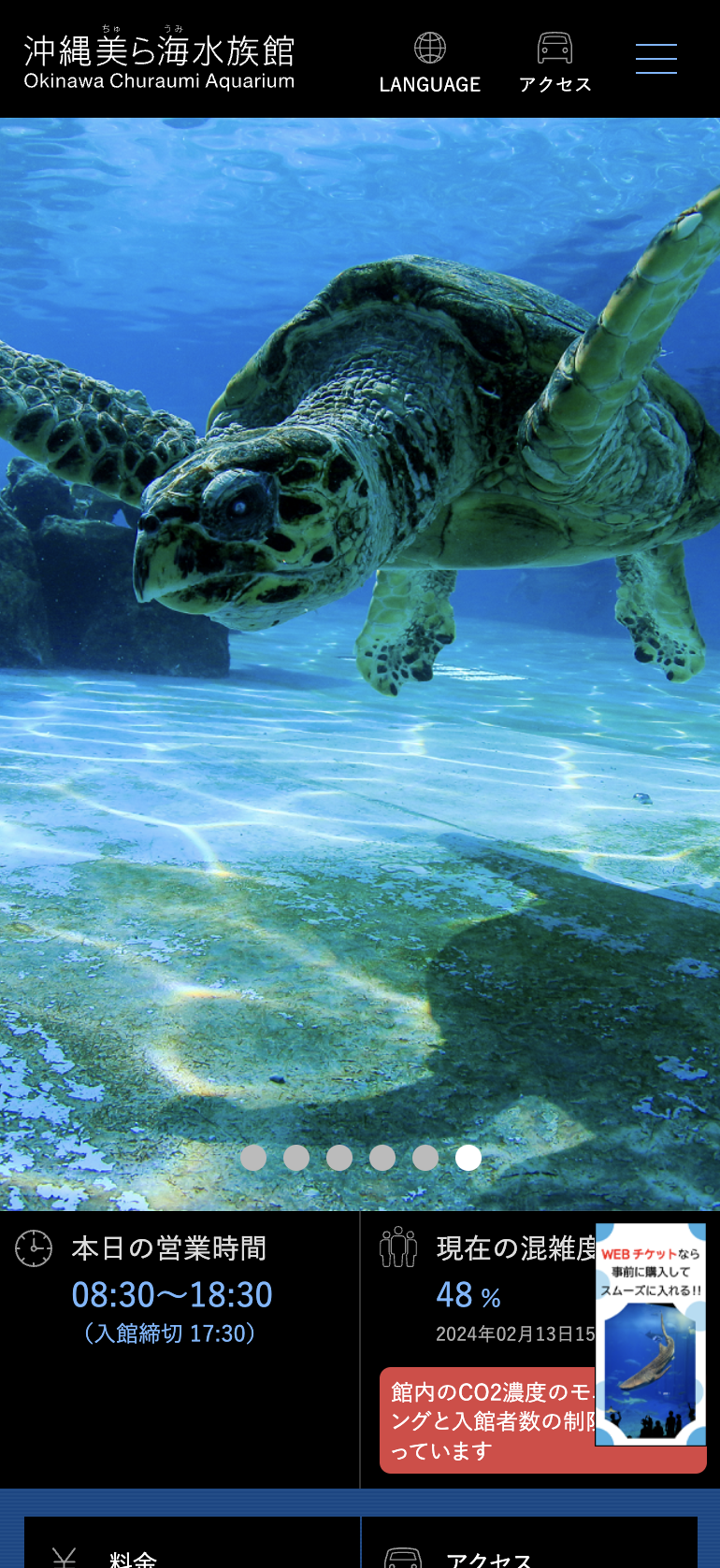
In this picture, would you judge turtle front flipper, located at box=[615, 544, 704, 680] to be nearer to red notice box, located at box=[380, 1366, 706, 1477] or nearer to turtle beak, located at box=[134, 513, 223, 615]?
turtle beak, located at box=[134, 513, 223, 615]

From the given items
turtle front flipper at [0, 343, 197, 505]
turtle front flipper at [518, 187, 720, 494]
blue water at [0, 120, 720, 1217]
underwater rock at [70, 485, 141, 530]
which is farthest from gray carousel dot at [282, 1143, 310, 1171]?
underwater rock at [70, 485, 141, 530]

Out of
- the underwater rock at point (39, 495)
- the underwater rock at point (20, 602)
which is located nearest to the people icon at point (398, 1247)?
the underwater rock at point (20, 602)

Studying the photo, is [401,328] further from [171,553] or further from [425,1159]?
[425,1159]

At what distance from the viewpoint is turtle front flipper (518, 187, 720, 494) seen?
68.3 inches

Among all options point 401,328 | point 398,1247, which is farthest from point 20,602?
point 398,1247

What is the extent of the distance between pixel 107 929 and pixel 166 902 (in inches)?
10.1

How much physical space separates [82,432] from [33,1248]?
2305mm

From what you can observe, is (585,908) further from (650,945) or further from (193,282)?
(193,282)

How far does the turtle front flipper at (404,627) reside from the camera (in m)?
4.29

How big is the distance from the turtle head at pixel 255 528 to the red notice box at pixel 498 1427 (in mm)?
1199

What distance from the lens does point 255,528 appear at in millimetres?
1499
